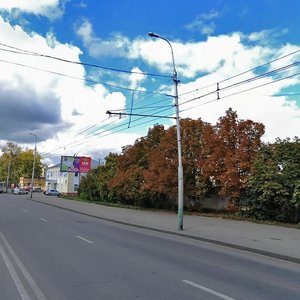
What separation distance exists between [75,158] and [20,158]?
55.2 metres

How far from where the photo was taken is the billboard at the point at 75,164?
79.9m

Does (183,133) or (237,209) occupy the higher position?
(183,133)

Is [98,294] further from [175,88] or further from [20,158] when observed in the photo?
[20,158]

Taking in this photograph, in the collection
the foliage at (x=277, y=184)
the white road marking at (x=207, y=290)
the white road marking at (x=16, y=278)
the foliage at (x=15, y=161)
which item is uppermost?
the foliage at (x=15, y=161)

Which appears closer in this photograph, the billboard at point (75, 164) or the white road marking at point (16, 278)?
the white road marking at point (16, 278)

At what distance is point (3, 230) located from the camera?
1652cm

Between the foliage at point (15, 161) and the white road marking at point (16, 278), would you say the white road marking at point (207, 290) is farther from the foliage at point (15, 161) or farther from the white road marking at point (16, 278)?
the foliage at point (15, 161)

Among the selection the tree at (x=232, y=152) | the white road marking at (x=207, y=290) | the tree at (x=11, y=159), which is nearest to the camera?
the white road marking at (x=207, y=290)

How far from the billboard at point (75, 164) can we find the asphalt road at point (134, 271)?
66372mm

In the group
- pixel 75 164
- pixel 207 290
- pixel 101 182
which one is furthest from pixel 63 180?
pixel 207 290

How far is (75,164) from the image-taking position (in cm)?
8012

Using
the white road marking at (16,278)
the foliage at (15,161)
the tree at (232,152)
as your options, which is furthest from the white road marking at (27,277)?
the foliage at (15,161)

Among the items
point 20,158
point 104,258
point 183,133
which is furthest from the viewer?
point 20,158

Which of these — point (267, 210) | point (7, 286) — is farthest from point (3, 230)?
point (267, 210)
